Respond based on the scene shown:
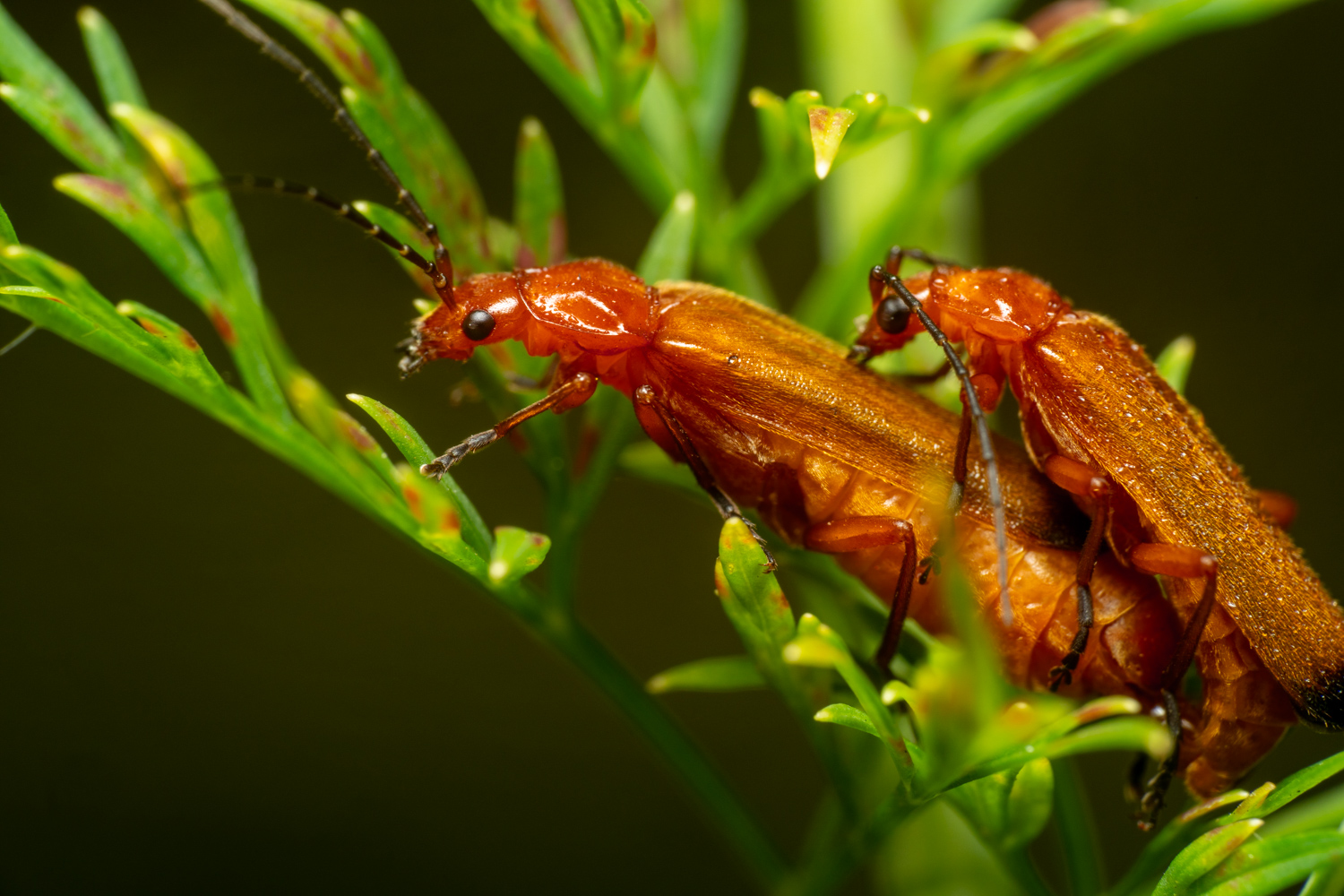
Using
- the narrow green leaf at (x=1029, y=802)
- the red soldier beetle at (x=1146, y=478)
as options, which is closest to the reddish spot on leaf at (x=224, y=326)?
the red soldier beetle at (x=1146, y=478)

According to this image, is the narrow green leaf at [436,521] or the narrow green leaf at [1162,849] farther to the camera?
the narrow green leaf at [1162,849]

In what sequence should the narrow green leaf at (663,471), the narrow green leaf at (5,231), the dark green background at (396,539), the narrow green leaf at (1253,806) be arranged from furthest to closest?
the dark green background at (396,539), the narrow green leaf at (663,471), the narrow green leaf at (5,231), the narrow green leaf at (1253,806)

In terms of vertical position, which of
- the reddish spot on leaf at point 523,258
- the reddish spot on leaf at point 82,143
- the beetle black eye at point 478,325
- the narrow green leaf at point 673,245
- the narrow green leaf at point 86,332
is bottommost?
the narrow green leaf at point 673,245

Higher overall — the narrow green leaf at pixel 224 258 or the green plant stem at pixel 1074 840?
the narrow green leaf at pixel 224 258

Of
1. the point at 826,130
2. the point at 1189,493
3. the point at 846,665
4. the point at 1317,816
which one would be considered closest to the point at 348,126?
the point at 826,130

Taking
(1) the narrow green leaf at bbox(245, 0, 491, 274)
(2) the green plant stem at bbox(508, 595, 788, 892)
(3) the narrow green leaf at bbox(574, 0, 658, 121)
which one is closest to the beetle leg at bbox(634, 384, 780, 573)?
(2) the green plant stem at bbox(508, 595, 788, 892)

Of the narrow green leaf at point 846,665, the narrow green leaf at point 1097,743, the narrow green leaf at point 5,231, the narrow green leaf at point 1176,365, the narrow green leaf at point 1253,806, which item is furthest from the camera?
the narrow green leaf at point 1176,365

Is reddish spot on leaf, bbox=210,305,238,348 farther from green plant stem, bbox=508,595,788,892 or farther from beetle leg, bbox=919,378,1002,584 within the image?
beetle leg, bbox=919,378,1002,584

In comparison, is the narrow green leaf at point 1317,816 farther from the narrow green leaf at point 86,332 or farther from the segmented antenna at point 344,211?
the narrow green leaf at point 86,332

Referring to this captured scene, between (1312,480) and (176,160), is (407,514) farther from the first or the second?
(1312,480)

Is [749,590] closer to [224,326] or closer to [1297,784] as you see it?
[1297,784]
